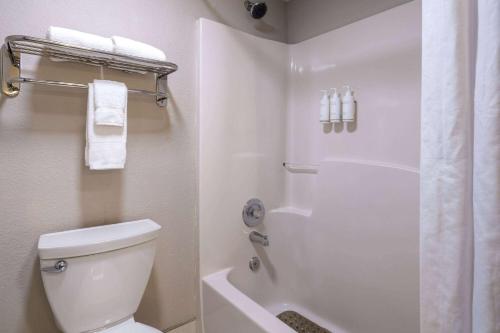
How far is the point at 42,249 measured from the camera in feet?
3.37

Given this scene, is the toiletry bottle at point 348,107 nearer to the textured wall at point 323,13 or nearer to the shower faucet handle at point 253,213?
the textured wall at point 323,13

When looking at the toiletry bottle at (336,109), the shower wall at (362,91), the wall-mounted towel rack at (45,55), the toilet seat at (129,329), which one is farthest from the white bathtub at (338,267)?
the wall-mounted towel rack at (45,55)

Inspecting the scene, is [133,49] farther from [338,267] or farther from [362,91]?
[338,267]

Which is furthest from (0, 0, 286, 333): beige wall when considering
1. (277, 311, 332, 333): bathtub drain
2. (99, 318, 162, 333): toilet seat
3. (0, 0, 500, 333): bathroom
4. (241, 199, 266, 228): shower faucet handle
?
(277, 311, 332, 333): bathtub drain

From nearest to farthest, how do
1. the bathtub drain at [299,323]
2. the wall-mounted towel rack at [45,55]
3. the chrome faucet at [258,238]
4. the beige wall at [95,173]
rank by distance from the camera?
the wall-mounted towel rack at [45,55], the beige wall at [95,173], the bathtub drain at [299,323], the chrome faucet at [258,238]

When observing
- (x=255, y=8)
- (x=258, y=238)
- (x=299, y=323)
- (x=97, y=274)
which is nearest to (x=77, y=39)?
(x=97, y=274)

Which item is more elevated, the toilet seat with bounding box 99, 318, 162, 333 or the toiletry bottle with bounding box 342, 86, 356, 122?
the toiletry bottle with bounding box 342, 86, 356, 122

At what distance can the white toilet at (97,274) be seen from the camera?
3.48ft

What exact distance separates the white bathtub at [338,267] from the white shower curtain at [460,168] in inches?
27.0

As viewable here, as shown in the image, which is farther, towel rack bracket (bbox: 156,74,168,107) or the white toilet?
towel rack bracket (bbox: 156,74,168,107)

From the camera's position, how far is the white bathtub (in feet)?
4.65

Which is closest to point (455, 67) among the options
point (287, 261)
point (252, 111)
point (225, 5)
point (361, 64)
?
point (361, 64)

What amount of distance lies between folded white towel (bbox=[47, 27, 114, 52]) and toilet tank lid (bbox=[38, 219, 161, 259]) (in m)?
0.78

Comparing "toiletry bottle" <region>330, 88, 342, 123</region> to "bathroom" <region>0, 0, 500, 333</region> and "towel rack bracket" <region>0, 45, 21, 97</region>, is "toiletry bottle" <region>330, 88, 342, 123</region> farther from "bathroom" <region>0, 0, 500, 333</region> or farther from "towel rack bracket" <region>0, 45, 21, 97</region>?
"towel rack bracket" <region>0, 45, 21, 97</region>
